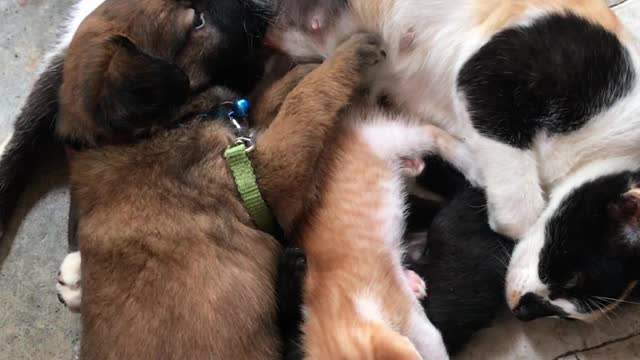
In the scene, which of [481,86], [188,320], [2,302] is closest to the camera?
[188,320]

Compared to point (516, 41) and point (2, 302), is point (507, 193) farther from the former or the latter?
point (2, 302)

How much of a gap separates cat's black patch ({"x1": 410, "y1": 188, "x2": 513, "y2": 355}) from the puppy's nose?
4.8 inches

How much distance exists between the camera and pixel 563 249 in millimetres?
1950

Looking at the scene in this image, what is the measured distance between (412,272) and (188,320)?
0.66 m

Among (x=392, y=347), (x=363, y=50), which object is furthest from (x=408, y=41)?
(x=392, y=347)

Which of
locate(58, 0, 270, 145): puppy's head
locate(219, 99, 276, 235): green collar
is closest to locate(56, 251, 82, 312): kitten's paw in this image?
locate(58, 0, 270, 145): puppy's head

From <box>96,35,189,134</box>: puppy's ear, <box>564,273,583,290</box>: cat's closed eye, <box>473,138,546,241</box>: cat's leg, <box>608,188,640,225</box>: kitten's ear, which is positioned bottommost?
<box>564,273,583,290</box>: cat's closed eye

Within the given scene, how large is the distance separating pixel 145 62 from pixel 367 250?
2.59 ft

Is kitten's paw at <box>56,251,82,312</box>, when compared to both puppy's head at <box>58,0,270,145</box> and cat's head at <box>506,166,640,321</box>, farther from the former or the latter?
cat's head at <box>506,166,640,321</box>

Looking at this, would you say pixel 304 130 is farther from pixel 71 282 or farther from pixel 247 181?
pixel 71 282

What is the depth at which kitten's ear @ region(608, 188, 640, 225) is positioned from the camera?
6.14 ft

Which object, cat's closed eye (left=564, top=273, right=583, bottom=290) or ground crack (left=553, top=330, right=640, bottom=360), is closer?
cat's closed eye (left=564, top=273, right=583, bottom=290)

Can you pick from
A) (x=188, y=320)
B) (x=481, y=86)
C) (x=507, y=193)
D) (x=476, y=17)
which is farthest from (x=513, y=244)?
(x=188, y=320)

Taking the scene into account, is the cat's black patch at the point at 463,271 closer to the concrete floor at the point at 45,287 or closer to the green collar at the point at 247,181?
the concrete floor at the point at 45,287
